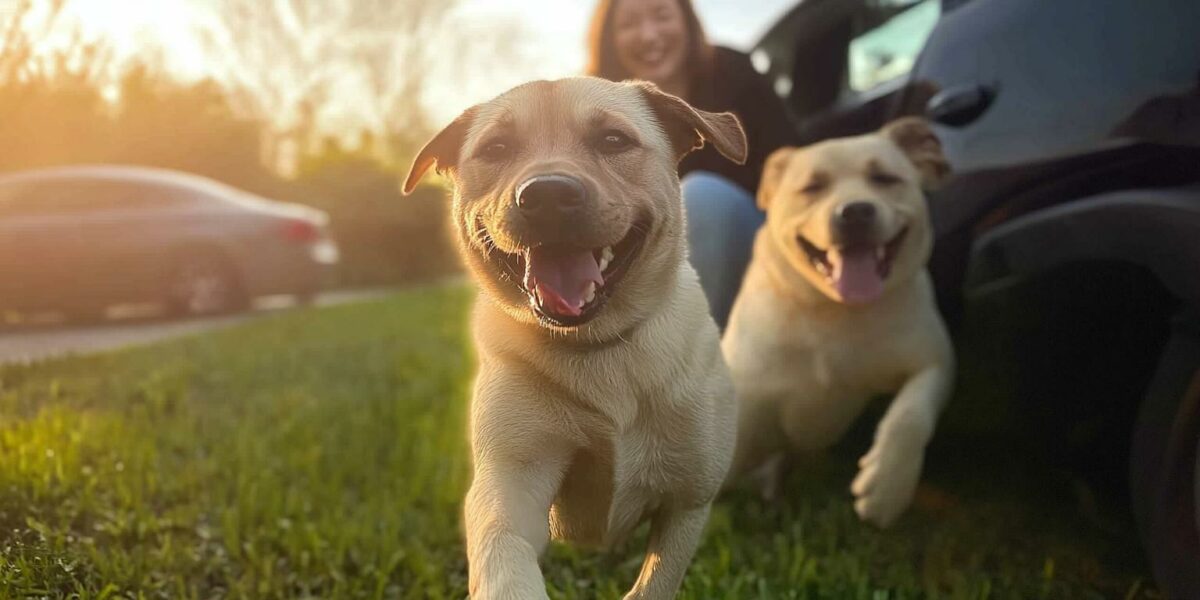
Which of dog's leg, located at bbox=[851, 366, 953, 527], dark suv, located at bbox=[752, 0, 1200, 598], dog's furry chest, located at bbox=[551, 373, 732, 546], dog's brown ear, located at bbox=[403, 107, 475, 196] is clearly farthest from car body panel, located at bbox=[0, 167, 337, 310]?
dark suv, located at bbox=[752, 0, 1200, 598]

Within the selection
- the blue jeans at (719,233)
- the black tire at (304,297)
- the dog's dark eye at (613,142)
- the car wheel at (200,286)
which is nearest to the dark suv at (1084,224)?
the blue jeans at (719,233)

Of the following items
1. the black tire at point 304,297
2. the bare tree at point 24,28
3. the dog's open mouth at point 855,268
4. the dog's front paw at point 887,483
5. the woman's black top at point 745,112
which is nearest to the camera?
the bare tree at point 24,28

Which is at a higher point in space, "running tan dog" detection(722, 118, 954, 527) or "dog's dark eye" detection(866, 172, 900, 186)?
"dog's dark eye" detection(866, 172, 900, 186)

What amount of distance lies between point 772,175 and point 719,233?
0.29 m

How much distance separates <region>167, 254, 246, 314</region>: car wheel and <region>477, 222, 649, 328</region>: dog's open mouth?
1777 mm

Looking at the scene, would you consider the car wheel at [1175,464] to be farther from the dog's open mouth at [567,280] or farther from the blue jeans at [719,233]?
the dog's open mouth at [567,280]

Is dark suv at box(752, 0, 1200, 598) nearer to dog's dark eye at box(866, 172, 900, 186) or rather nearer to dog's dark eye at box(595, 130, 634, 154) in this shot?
dog's dark eye at box(866, 172, 900, 186)

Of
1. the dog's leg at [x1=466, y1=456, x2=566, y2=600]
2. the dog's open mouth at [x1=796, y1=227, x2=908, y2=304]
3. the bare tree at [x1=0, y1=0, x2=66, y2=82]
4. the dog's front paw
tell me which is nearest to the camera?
the dog's leg at [x1=466, y1=456, x2=566, y2=600]

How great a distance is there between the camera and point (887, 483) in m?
2.41

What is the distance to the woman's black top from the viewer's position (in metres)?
3.05

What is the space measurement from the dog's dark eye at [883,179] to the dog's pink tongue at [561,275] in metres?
1.48

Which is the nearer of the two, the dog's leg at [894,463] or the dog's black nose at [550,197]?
the dog's black nose at [550,197]

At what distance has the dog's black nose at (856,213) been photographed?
2.49 metres

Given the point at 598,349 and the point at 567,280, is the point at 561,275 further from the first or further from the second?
the point at 598,349
